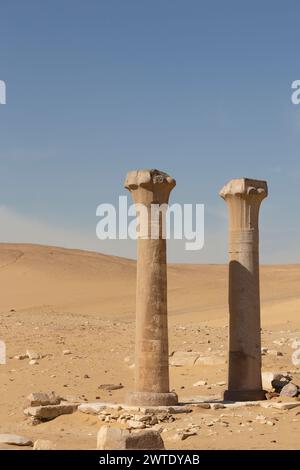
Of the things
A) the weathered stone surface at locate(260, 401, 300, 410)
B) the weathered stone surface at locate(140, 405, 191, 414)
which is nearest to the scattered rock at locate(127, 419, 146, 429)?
the weathered stone surface at locate(140, 405, 191, 414)

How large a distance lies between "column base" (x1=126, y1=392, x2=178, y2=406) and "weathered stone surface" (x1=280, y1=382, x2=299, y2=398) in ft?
8.87

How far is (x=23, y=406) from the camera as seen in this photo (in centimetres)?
1702

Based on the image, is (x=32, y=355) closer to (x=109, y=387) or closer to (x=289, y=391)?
(x=109, y=387)

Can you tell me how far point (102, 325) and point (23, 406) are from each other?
12570mm

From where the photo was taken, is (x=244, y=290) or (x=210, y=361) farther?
(x=210, y=361)

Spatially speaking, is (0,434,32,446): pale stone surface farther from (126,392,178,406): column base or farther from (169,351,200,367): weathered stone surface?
(169,351,200,367): weathered stone surface

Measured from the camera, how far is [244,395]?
16.5 meters

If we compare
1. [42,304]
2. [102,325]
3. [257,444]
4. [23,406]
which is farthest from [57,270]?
[257,444]

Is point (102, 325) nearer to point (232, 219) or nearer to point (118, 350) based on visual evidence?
point (118, 350)

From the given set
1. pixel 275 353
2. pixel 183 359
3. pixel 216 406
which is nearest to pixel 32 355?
pixel 183 359

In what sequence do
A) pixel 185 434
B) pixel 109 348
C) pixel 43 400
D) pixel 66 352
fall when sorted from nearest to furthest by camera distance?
pixel 185 434, pixel 43 400, pixel 66 352, pixel 109 348

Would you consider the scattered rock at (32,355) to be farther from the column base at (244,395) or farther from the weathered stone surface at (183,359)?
the column base at (244,395)

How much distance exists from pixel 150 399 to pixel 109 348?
9.53 meters

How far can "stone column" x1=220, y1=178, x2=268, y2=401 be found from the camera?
16625 millimetres
